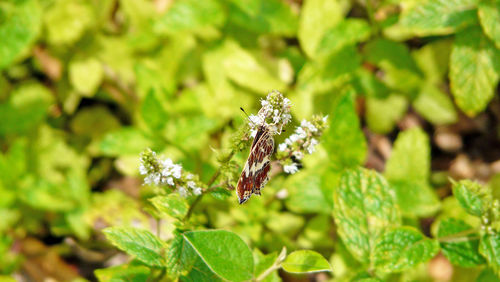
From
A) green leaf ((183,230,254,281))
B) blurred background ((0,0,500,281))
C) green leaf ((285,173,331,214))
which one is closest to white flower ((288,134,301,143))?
green leaf ((183,230,254,281))

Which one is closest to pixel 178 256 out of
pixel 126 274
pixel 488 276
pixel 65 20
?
pixel 126 274

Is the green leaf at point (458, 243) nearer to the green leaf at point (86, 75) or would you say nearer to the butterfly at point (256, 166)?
the butterfly at point (256, 166)

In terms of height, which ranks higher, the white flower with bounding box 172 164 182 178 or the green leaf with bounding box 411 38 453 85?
the green leaf with bounding box 411 38 453 85

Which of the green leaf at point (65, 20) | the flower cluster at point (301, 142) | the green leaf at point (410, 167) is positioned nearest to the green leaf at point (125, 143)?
the green leaf at point (65, 20)

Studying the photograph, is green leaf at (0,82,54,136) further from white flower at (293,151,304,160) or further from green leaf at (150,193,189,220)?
white flower at (293,151,304,160)

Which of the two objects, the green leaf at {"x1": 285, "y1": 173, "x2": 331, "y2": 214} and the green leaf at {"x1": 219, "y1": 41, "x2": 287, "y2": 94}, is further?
the green leaf at {"x1": 219, "y1": 41, "x2": 287, "y2": 94}

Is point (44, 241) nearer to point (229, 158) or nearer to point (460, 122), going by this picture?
point (229, 158)

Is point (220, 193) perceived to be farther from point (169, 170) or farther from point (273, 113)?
point (273, 113)
